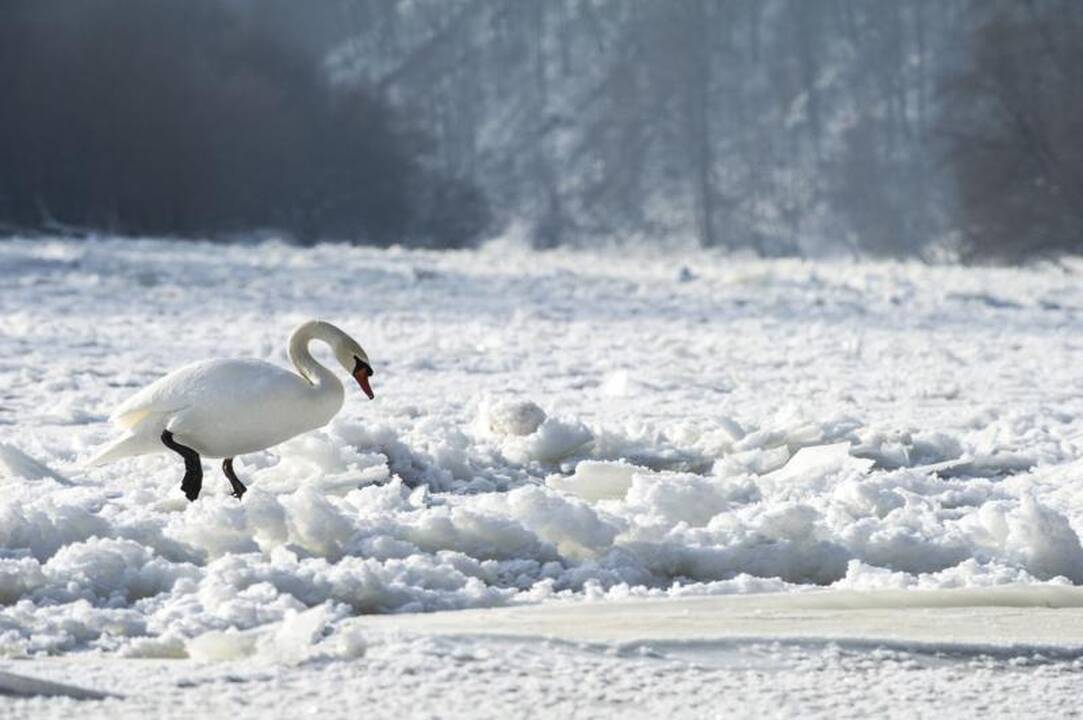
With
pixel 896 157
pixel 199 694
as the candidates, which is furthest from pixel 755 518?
pixel 896 157

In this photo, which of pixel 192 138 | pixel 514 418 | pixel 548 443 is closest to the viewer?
pixel 548 443

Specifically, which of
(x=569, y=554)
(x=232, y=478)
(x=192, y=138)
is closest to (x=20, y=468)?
(x=232, y=478)

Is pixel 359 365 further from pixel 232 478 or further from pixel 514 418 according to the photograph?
pixel 514 418

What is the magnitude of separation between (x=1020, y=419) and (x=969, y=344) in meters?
4.95

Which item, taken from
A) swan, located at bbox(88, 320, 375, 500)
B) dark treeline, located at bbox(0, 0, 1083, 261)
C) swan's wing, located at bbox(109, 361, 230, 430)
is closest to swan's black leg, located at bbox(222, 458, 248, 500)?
swan, located at bbox(88, 320, 375, 500)

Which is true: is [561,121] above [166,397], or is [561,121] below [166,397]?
above

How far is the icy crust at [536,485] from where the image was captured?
4102 mm

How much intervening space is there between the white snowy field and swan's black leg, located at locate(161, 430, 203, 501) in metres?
0.11

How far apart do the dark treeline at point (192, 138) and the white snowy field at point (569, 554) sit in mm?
31329

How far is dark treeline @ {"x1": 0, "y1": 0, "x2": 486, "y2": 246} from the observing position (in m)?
39.9

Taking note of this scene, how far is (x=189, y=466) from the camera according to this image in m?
5.11

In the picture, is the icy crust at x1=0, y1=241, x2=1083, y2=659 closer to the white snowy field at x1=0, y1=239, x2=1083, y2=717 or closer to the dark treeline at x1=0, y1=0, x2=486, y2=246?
the white snowy field at x1=0, y1=239, x2=1083, y2=717

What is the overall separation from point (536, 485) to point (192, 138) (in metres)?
37.6

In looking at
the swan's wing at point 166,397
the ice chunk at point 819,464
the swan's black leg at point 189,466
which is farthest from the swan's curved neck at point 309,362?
the ice chunk at point 819,464
